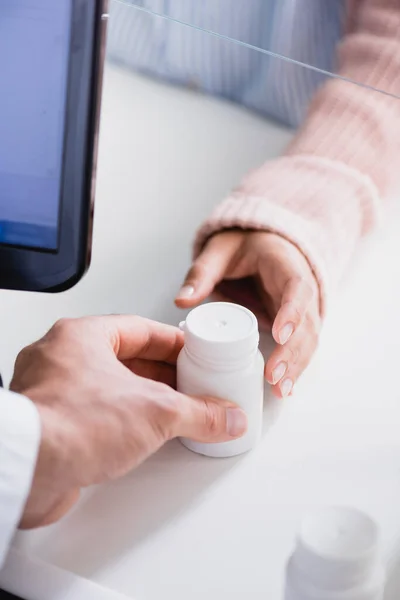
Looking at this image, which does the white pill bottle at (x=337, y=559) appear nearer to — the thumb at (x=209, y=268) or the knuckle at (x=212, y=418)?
the knuckle at (x=212, y=418)

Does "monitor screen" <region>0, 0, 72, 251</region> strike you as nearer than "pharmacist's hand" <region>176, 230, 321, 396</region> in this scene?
Yes

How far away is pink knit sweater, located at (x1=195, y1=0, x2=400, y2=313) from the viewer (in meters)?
0.63

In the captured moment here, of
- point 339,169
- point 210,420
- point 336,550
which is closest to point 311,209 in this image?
point 339,169

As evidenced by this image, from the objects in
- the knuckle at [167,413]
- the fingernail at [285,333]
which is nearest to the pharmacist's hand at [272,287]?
the fingernail at [285,333]

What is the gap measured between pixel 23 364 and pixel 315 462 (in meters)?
0.19

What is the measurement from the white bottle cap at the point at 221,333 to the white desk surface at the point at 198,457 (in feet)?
0.23

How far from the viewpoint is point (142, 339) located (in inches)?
19.6

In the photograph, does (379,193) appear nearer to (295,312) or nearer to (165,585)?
(295,312)

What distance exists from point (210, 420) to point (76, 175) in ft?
0.53

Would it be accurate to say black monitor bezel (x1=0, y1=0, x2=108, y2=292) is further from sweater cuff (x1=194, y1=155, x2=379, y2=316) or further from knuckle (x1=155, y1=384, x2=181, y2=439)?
sweater cuff (x1=194, y1=155, x2=379, y2=316)

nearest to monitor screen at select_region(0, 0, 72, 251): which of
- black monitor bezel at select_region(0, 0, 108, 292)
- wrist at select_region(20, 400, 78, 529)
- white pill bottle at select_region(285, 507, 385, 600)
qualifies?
black monitor bezel at select_region(0, 0, 108, 292)

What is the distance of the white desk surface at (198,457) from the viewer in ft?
1.33

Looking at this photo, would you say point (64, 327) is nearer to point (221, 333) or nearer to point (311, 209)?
point (221, 333)

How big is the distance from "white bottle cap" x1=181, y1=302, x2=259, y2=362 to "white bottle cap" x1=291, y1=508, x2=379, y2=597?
135 millimetres
